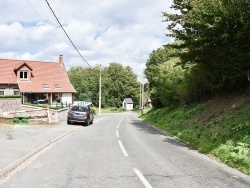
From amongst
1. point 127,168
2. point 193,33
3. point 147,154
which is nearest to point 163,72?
point 193,33

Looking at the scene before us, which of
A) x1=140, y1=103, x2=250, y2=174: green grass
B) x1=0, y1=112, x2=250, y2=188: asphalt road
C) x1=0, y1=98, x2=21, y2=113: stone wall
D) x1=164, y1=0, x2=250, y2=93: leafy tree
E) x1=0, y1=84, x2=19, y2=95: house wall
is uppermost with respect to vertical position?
x1=164, y1=0, x2=250, y2=93: leafy tree

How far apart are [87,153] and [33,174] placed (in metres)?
3.46

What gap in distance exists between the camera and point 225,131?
12.9 meters

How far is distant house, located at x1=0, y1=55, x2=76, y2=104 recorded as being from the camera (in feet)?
141

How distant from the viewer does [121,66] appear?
11200 cm

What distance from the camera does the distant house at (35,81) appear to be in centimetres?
4303

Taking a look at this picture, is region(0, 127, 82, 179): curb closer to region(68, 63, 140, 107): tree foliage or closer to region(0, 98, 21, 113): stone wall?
region(0, 98, 21, 113): stone wall

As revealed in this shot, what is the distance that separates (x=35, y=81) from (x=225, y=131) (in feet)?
124

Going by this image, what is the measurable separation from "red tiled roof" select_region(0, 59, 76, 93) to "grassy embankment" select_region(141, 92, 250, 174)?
30.3 meters

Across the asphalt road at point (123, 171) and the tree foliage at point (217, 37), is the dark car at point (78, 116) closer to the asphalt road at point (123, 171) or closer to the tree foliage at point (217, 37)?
the tree foliage at point (217, 37)

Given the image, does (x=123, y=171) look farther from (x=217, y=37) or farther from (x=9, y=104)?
(x=9, y=104)

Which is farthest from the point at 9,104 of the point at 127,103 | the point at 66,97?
the point at 127,103

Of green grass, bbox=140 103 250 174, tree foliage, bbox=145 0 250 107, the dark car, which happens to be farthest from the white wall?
green grass, bbox=140 103 250 174

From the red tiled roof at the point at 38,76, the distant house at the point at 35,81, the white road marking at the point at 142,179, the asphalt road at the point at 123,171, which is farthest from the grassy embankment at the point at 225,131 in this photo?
the red tiled roof at the point at 38,76
